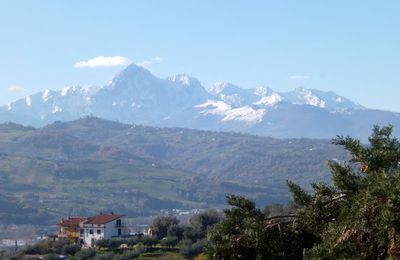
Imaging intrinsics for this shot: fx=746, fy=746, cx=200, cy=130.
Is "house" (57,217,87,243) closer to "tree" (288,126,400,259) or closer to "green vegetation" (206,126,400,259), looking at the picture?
"tree" (288,126,400,259)

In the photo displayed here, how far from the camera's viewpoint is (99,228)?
4176 inches

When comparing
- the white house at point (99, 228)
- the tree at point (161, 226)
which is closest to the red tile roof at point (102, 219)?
the white house at point (99, 228)

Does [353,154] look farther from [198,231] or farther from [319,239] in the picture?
[198,231]

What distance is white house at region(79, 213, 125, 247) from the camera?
10575 cm

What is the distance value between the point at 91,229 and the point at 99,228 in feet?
3.72

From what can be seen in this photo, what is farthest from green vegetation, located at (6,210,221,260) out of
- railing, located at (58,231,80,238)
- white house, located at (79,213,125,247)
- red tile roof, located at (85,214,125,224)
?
railing, located at (58,231,80,238)

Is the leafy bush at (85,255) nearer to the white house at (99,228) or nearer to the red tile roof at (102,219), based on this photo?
the white house at (99,228)

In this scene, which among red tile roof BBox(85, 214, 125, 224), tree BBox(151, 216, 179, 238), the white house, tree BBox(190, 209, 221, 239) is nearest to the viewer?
tree BBox(190, 209, 221, 239)

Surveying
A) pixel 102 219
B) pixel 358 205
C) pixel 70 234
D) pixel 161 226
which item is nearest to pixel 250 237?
pixel 358 205

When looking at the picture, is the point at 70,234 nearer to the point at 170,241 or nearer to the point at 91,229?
the point at 91,229

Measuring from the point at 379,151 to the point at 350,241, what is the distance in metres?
3.00

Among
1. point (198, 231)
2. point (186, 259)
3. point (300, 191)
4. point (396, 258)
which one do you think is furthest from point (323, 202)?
point (198, 231)

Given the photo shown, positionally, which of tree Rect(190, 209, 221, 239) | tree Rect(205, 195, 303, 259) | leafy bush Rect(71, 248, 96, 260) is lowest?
leafy bush Rect(71, 248, 96, 260)

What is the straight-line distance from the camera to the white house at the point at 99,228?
10575cm
